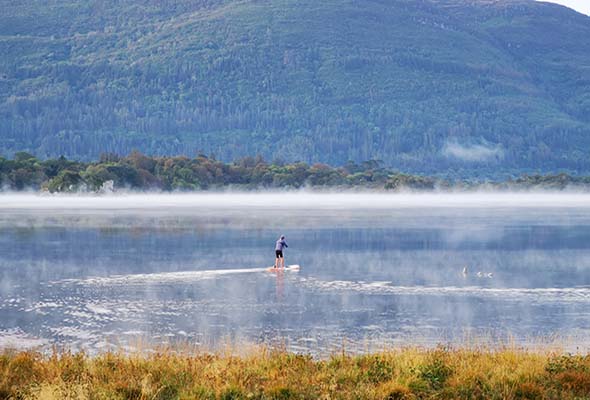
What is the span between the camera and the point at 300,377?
18156 mm

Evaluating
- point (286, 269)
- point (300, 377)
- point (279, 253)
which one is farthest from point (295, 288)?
point (300, 377)

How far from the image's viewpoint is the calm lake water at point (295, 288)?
86.4ft

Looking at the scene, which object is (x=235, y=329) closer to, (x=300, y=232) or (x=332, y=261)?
(x=332, y=261)

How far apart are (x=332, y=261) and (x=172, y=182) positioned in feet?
457

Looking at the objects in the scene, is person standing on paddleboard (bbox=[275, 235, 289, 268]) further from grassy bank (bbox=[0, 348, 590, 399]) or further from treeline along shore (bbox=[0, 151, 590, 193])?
treeline along shore (bbox=[0, 151, 590, 193])

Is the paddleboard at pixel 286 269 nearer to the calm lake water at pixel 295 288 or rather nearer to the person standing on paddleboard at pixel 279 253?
the person standing on paddleboard at pixel 279 253

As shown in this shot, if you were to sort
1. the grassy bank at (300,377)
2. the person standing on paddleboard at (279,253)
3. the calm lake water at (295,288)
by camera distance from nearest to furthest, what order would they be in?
1. the grassy bank at (300,377)
2. the calm lake water at (295,288)
3. the person standing on paddleboard at (279,253)

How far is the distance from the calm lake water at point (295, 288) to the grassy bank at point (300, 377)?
4178mm

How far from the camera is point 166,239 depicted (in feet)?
201

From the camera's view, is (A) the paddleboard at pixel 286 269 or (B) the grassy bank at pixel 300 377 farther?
(A) the paddleboard at pixel 286 269

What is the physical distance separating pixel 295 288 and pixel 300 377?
1853cm

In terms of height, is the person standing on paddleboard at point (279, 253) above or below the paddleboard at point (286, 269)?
above

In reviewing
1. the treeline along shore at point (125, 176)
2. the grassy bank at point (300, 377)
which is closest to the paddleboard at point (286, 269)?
the grassy bank at point (300, 377)

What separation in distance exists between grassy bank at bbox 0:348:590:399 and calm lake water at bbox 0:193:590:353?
4.18m
